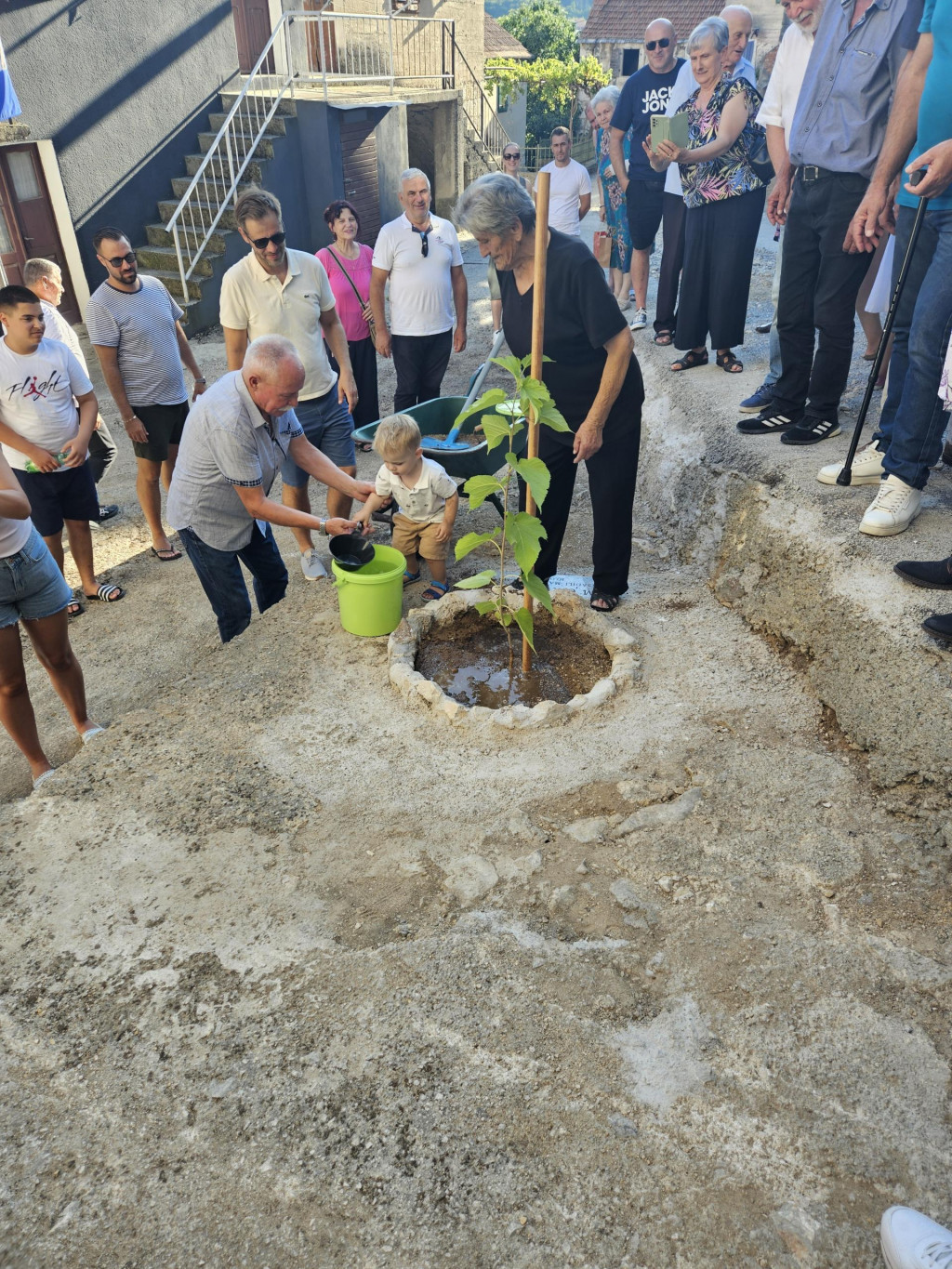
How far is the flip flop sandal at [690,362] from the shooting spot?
18.8 ft

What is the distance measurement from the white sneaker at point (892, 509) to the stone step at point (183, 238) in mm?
8497

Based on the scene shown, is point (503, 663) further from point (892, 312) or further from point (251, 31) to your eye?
point (251, 31)

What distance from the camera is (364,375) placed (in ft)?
20.4

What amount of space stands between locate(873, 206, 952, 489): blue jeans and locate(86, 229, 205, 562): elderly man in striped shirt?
3802 mm

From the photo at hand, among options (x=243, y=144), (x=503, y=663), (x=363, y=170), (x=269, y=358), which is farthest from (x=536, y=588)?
(x=363, y=170)

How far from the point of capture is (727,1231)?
1.85 meters

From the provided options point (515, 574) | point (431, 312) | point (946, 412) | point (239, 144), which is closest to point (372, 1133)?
point (515, 574)

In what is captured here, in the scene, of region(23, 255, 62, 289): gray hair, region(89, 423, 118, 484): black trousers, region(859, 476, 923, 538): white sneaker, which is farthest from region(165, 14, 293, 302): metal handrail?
region(859, 476, 923, 538): white sneaker

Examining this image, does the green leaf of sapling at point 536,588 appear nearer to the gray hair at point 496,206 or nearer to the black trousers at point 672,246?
the gray hair at point 496,206

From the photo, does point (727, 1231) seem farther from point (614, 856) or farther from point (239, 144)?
point (239, 144)

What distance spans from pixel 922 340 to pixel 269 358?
2.56 meters

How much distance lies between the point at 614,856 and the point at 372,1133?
1.13 meters

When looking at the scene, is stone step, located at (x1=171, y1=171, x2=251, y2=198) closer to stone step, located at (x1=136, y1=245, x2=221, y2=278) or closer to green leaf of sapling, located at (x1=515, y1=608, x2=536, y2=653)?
stone step, located at (x1=136, y1=245, x2=221, y2=278)

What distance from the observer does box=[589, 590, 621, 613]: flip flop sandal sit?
415 cm
